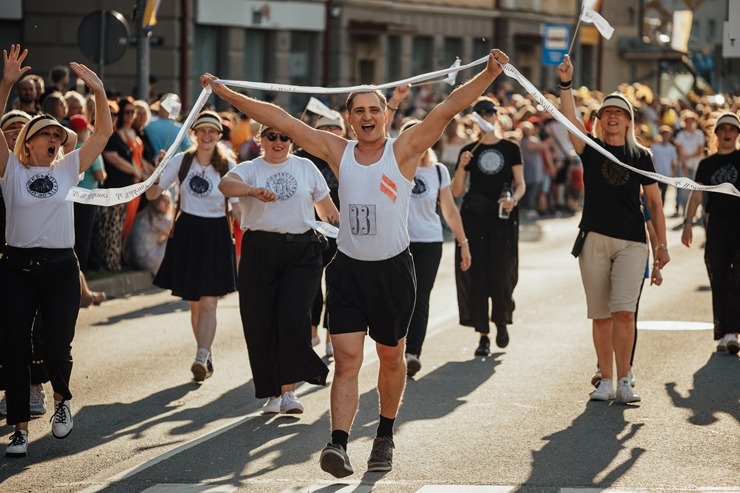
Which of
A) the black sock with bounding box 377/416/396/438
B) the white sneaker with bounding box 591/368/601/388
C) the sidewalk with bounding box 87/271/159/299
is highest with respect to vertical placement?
the black sock with bounding box 377/416/396/438

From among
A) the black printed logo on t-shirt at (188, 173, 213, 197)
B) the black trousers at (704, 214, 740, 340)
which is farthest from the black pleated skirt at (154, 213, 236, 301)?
the black trousers at (704, 214, 740, 340)

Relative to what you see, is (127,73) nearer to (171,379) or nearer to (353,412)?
(171,379)

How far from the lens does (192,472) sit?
26.6 feet

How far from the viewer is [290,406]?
9.80 m

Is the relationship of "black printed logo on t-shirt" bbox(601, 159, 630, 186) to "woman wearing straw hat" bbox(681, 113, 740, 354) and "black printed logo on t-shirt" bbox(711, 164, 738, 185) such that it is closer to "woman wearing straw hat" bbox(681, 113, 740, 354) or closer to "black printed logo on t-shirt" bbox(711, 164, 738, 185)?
"woman wearing straw hat" bbox(681, 113, 740, 354)

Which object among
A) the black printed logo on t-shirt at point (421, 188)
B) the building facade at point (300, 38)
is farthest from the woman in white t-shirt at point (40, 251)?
the building facade at point (300, 38)

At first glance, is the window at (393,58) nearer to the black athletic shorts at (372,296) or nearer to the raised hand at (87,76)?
the raised hand at (87,76)

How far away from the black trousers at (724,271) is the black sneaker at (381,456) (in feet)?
16.8

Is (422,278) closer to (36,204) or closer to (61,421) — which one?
(61,421)

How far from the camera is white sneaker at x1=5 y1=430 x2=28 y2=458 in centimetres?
848

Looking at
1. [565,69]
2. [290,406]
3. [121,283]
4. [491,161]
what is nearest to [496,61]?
[565,69]

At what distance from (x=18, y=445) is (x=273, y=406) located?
184cm

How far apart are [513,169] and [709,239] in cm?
170

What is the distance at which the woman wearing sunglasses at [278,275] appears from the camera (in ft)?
32.0
